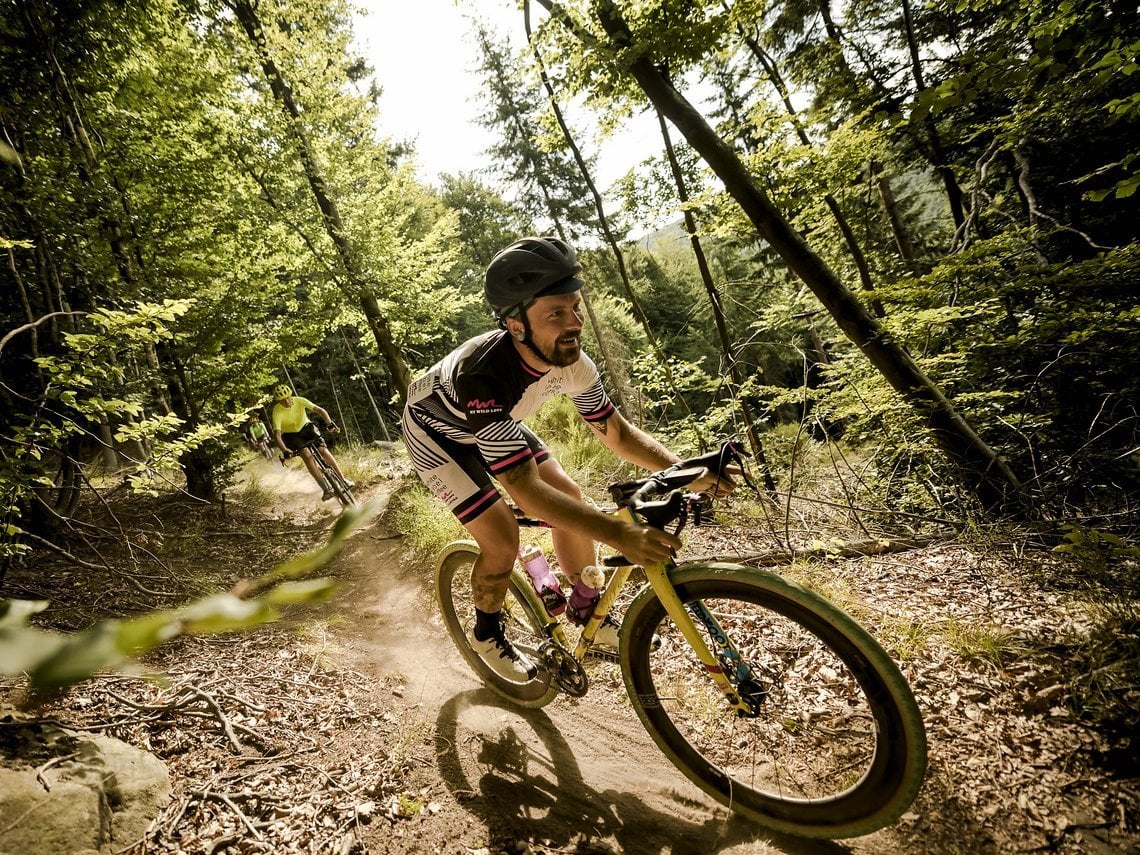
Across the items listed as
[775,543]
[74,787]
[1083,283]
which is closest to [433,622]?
[74,787]

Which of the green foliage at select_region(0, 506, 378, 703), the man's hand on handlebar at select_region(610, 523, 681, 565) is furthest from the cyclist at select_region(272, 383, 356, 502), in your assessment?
the green foliage at select_region(0, 506, 378, 703)

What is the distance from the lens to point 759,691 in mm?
2629

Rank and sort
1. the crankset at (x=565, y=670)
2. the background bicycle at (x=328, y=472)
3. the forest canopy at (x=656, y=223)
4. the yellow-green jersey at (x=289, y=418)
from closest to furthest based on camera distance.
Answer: the crankset at (x=565, y=670), the forest canopy at (x=656, y=223), the yellow-green jersey at (x=289, y=418), the background bicycle at (x=328, y=472)

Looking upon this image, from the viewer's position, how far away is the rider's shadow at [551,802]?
257cm

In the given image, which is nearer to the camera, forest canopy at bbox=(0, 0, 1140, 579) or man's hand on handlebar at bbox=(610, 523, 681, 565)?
man's hand on handlebar at bbox=(610, 523, 681, 565)

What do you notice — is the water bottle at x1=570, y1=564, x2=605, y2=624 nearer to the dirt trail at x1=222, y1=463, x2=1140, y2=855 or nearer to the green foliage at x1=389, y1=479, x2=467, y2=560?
the dirt trail at x1=222, y1=463, x2=1140, y2=855

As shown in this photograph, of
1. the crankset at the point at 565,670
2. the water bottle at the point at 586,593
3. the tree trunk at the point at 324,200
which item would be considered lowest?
the crankset at the point at 565,670

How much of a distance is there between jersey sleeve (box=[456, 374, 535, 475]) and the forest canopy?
200 cm

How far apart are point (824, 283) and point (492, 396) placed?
457 centimetres

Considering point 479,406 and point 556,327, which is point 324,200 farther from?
point 479,406

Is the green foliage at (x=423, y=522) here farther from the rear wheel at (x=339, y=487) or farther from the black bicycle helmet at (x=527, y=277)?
the black bicycle helmet at (x=527, y=277)

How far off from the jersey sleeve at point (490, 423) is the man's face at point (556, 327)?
1.35ft

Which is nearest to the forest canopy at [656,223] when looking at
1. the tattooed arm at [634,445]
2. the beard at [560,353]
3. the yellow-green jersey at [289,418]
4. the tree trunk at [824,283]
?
the tree trunk at [824,283]

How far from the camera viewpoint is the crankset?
11.0ft
